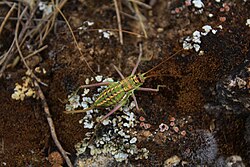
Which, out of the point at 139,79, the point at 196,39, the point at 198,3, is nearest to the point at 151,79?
the point at 139,79

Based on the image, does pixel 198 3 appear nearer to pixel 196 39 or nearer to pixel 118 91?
pixel 196 39

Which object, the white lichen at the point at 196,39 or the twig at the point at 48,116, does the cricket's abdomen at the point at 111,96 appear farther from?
the white lichen at the point at 196,39

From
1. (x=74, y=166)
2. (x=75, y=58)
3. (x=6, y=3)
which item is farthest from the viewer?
(x=6, y=3)

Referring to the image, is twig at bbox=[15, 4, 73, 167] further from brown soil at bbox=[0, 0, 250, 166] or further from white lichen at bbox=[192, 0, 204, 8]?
white lichen at bbox=[192, 0, 204, 8]

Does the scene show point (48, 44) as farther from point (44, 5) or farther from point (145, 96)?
point (145, 96)

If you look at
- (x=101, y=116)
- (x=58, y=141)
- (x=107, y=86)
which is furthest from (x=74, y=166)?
(x=107, y=86)

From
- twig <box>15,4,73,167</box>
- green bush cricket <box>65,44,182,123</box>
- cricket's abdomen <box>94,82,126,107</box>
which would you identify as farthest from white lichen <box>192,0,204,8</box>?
twig <box>15,4,73,167</box>

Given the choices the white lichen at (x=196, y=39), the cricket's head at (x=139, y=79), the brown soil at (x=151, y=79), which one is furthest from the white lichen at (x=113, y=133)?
the white lichen at (x=196, y=39)
